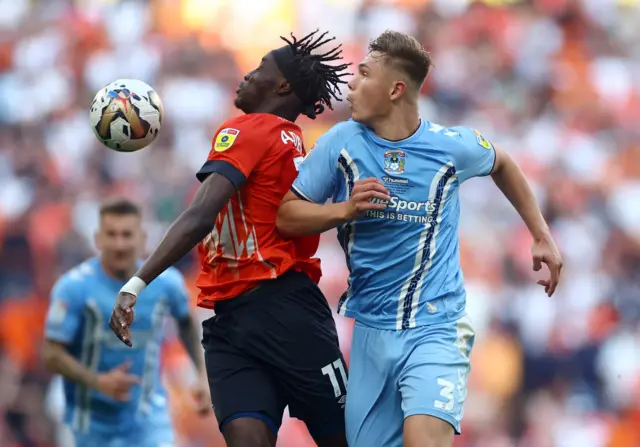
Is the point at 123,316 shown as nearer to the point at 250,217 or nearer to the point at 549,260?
the point at 250,217

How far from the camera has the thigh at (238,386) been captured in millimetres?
4691

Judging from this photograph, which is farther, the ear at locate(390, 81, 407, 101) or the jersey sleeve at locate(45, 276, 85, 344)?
the jersey sleeve at locate(45, 276, 85, 344)

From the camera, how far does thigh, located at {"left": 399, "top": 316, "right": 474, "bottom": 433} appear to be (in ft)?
14.7

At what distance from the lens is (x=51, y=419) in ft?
33.8

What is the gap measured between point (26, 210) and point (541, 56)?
20.2 ft

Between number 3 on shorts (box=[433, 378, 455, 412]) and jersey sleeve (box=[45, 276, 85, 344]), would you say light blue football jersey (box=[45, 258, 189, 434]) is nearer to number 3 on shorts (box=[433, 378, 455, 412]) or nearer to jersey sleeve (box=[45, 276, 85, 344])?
jersey sleeve (box=[45, 276, 85, 344])

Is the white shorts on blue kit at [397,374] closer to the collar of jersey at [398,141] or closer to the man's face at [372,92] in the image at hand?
the collar of jersey at [398,141]

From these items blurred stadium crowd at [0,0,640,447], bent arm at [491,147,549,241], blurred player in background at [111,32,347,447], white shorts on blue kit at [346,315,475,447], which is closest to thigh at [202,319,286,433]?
blurred player in background at [111,32,347,447]

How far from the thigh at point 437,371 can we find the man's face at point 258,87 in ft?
4.36

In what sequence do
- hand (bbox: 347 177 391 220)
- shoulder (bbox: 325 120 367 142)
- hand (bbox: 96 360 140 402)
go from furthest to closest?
hand (bbox: 96 360 140 402) < shoulder (bbox: 325 120 367 142) < hand (bbox: 347 177 391 220)

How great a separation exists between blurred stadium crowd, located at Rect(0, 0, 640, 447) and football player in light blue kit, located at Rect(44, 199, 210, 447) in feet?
11.0

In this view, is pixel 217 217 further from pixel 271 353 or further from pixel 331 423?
pixel 331 423

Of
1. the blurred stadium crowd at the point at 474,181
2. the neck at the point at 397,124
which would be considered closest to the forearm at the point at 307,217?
the neck at the point at 397,124

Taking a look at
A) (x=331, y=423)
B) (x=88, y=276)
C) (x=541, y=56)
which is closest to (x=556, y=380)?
(x=541, y=56)
